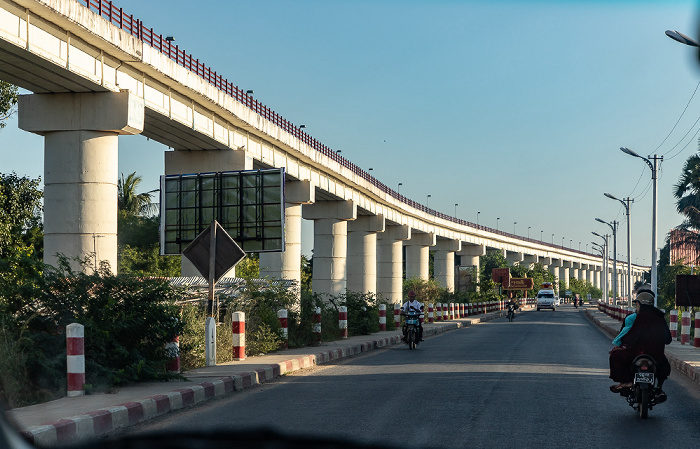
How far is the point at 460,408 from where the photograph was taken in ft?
31.8

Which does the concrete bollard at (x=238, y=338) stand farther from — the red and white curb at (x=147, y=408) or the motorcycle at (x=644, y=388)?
the motorcycle at (x=644, y=388)

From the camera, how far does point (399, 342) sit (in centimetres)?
2641

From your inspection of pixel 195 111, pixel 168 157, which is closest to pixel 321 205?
pixel 168 157

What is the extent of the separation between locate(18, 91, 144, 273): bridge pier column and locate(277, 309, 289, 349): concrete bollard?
486 cm

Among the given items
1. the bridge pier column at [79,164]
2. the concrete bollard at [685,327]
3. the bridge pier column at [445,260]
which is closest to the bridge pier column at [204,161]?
the bridge pier column at [79,164]

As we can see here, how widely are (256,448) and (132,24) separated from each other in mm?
21823

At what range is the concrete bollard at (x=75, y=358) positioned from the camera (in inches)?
386

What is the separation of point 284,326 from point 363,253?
30592mm

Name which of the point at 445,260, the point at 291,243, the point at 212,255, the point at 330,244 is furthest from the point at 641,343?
the point at 445,260

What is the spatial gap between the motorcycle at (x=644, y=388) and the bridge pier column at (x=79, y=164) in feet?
48.3

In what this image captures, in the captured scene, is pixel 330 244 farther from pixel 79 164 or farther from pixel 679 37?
pixel 679 37

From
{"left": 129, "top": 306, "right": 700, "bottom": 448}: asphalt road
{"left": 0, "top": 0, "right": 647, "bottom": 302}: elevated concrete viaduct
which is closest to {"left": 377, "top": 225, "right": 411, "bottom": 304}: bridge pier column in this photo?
Result: {"left": 0, "top": 0, "right": 647, "bottom": 302}: elevated concrete viaduct

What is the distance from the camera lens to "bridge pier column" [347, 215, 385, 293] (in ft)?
160

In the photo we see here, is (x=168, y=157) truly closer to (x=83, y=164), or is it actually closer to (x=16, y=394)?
(x=83, y=164)
